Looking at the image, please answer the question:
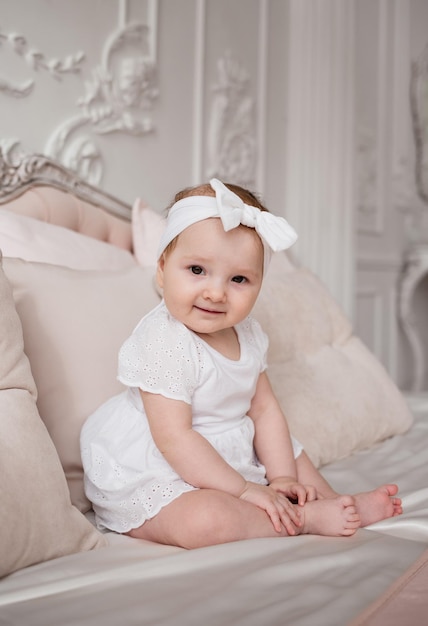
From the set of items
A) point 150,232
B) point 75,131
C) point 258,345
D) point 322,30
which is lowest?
point 258,345

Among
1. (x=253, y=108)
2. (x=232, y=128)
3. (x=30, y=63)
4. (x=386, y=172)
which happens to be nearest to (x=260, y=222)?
(x=30, y=63)

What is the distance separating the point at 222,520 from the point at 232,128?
6.16 feet

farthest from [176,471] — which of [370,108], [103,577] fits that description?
[370,108]

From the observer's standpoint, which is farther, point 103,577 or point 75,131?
point 75,131

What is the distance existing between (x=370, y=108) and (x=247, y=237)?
2.63 m

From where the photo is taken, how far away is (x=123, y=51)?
7.23 ft

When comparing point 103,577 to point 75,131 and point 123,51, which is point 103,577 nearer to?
point 75,131

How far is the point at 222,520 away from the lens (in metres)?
1.07

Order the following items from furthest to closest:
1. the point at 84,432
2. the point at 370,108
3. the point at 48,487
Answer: the point at 370,108 → the point at 84,432 → the point at 48,487

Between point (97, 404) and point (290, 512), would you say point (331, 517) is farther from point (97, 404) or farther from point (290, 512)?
point (97, 404)

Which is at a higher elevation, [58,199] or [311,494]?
[58,199]

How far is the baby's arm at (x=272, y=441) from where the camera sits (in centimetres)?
130

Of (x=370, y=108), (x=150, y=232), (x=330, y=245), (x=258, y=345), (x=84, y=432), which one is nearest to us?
(x=84, y=432)

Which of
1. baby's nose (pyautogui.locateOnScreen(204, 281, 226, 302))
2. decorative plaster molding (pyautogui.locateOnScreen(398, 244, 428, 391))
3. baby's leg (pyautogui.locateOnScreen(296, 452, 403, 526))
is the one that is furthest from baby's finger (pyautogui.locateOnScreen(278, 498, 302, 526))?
decorative plaster molding (pyautogui.locateOnScreen(398, 244, 428, 391))
